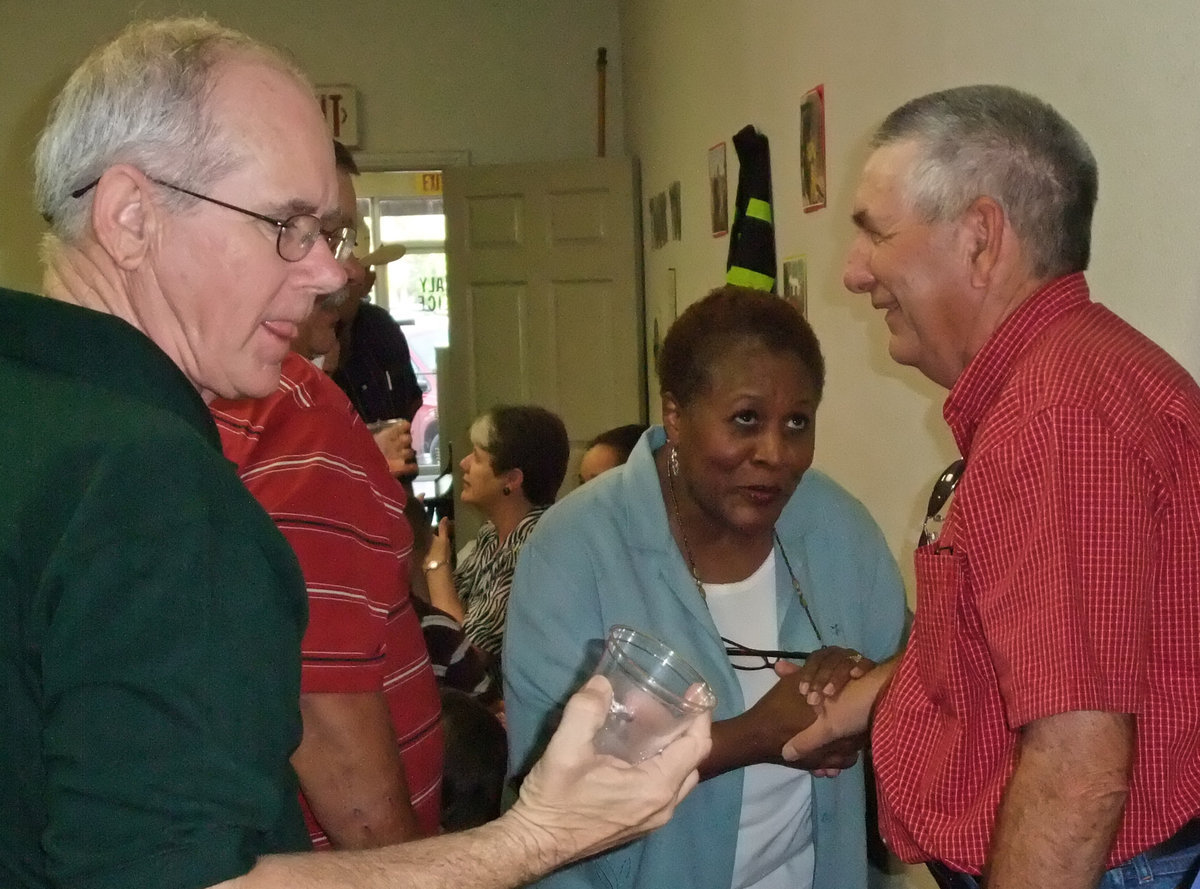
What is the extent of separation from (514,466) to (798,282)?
112 cm

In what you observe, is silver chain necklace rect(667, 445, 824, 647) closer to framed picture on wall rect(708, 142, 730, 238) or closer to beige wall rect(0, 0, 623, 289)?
framed picture on wall rect(708, 142, 730, 238)

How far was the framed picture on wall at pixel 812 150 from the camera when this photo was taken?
2.90 metres

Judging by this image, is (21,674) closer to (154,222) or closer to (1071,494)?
(154,222)

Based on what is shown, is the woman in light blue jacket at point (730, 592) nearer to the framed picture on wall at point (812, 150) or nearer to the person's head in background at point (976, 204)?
the person's head in background at point (976, 204)

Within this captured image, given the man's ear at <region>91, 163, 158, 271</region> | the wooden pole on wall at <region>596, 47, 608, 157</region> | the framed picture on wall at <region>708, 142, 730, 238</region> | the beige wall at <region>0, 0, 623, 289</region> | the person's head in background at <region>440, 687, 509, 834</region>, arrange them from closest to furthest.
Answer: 1. the man's ear at <region>91, 163, 158, 271</region>
2. the person's head in background at <region>440, 687, 509, 834</region>
3. the framed picture on wall at <region>708, 142, 730, 238</region>
4. the wooden pole on wall at <region>596, 47, 608, 157</region>
5. the beige wall at <region>0, 0, 623, 289</region>

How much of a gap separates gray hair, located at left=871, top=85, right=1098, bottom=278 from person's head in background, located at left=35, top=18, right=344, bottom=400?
0.70 meters

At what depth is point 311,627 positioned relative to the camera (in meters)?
1.23

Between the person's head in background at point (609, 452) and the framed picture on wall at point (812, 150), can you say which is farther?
the person's head in background at point (609, 452)

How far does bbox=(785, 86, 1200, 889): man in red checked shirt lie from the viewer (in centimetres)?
108

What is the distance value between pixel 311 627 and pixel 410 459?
1.29 m

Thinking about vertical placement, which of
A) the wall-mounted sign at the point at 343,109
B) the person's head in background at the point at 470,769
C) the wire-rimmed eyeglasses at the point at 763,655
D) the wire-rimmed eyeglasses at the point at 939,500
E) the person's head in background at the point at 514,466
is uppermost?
the wall-mounted sign at the point at 343,109

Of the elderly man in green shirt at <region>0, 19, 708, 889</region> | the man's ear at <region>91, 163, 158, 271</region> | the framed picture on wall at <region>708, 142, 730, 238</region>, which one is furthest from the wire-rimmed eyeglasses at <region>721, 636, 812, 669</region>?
the framed picture on wall at <region>708, 142, 730, 238</region>

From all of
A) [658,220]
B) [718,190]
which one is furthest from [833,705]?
[658,220]

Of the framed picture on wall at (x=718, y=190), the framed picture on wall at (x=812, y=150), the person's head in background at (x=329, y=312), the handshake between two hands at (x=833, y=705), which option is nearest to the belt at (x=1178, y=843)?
the handshake between two hands at (x=833, y=705)
